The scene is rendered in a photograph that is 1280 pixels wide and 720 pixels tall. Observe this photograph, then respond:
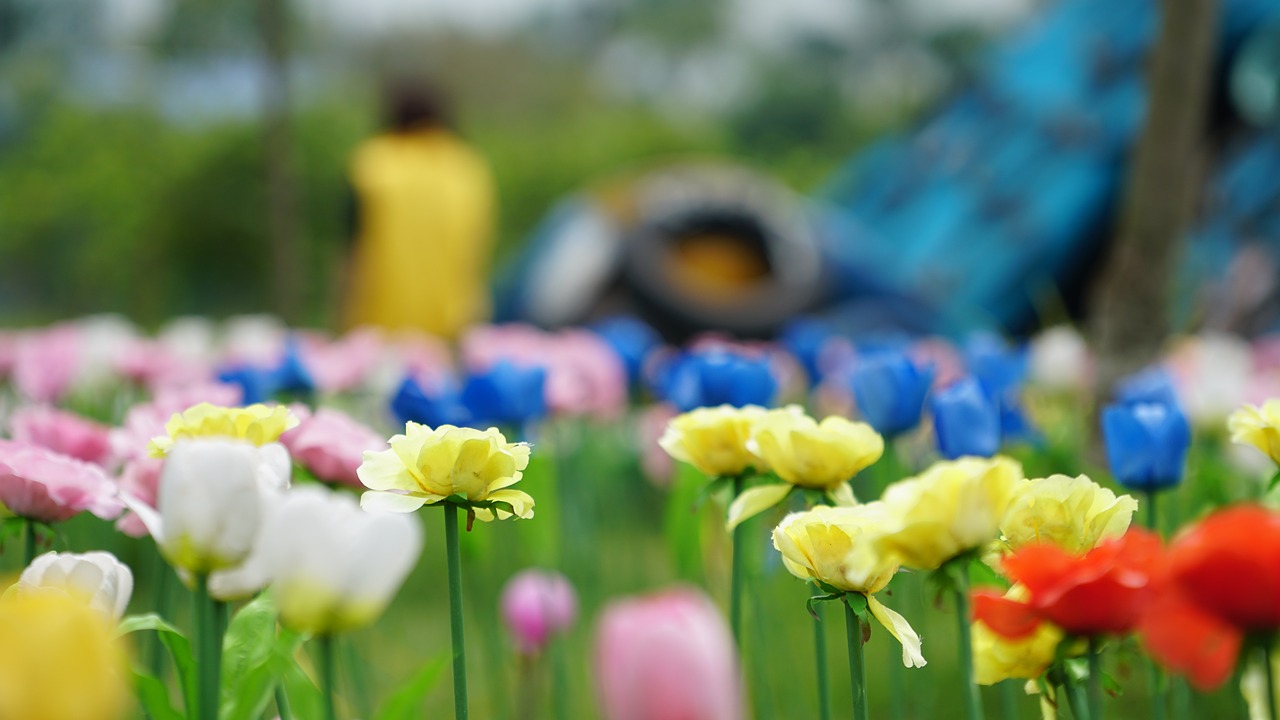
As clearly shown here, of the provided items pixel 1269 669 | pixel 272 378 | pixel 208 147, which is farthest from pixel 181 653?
pixel 208 147

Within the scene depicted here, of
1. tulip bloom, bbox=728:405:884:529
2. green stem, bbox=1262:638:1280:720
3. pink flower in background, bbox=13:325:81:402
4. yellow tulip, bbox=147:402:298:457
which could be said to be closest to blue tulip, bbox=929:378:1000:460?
tulip bloom, bbox=728:405:884:529

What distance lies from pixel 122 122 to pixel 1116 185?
12.0 m

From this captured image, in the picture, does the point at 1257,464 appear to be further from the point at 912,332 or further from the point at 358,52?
the point at 358,52

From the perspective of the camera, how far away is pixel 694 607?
43cm

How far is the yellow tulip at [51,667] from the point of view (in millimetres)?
371

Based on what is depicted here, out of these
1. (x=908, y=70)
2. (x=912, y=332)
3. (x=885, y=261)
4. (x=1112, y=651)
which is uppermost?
(x=908, y=70)

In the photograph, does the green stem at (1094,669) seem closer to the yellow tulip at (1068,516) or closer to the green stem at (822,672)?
the yellow tulip at (1068,516)

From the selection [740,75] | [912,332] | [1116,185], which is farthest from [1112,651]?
[740,75]

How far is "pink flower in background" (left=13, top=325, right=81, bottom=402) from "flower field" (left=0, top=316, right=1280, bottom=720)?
0.01 metres

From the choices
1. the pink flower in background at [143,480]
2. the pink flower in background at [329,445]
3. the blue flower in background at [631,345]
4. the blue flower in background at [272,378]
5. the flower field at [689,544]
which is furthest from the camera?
the blue flower in background at [631,345]

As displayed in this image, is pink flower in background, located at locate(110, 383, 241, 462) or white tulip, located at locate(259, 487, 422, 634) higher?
pink flower in background, located at locate(110, 383, 241, 462)

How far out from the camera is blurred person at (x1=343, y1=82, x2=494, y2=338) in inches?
180

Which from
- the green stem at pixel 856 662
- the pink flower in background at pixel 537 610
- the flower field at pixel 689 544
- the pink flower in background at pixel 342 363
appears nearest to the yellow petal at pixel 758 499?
the flower field at pixel 689 544

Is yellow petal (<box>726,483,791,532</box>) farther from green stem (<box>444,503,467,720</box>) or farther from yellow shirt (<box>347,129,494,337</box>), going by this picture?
yellow shirt (<box>347,129,494,337</box>)
